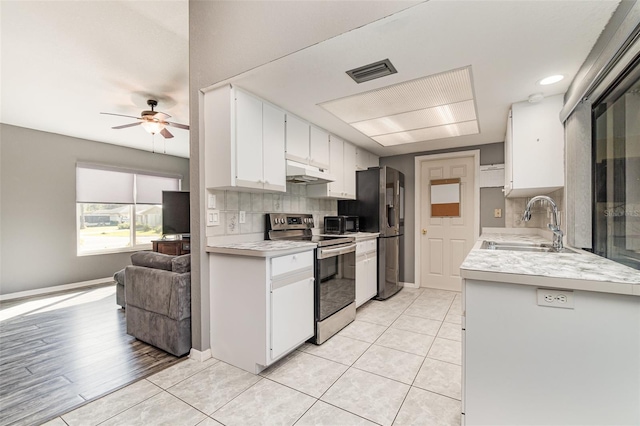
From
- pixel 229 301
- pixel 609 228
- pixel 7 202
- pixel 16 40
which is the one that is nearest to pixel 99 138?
pixel 7 202

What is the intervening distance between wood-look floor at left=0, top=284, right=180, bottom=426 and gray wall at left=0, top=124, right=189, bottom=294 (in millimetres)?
873

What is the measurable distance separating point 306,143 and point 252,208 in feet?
2.98

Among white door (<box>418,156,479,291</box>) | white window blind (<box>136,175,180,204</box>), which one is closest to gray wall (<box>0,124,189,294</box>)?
white window blind (<box>136,175,180,204</box>)

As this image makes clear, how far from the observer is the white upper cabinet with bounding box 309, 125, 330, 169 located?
3098mm

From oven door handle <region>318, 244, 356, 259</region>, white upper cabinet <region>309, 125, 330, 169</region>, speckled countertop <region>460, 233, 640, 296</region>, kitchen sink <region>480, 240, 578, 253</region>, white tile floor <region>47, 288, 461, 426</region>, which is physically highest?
white upper cabinet <region>309, 125, 330, 169</region>

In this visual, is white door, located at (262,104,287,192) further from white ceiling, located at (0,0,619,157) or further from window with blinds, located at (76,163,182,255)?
window with blinds, located at (76,163,182,255)

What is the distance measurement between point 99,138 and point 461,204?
20.1 feet

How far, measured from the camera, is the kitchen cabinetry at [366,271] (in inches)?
130

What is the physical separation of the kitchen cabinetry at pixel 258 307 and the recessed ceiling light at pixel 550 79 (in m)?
2.20

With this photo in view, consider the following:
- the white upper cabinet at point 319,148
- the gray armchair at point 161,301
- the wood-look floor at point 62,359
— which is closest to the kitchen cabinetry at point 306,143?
the white upper cabinet at point 319,148

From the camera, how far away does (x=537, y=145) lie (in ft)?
7.54

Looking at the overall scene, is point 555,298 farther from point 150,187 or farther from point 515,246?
point 150,187

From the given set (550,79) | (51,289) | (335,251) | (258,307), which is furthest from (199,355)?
(51,289)

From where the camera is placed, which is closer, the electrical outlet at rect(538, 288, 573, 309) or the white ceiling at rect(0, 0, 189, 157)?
the electrical outlet at rect(538, 288, 573, 309)
